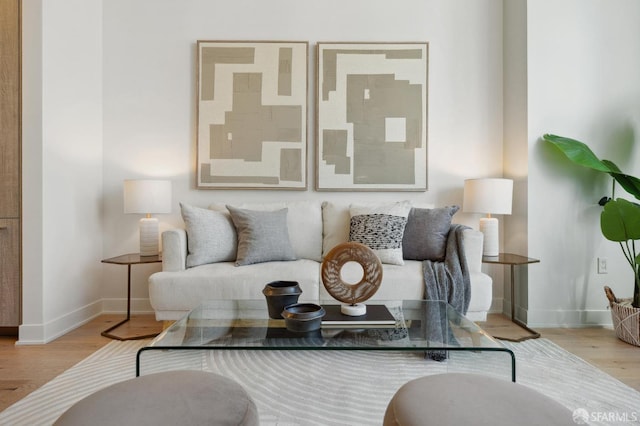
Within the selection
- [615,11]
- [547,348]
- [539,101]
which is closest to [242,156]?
[539,101]

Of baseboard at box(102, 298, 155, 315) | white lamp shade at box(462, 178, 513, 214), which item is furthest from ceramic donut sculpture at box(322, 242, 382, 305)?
baseboard at box(102, 298, 155, 315)

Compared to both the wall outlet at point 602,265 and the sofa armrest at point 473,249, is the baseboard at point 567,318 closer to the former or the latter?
the wall outlet at point 602,265

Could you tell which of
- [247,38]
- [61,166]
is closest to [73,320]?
[61,166]

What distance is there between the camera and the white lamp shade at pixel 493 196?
9.53ft

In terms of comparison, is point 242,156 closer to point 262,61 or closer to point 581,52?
point 262,61

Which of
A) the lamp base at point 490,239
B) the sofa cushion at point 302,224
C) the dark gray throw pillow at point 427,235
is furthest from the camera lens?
the sofa cushion at point 302,224

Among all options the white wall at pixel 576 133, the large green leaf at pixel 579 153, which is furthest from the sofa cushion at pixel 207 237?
the large green leaf at pixel 579 153

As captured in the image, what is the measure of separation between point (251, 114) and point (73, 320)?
2.18 metres

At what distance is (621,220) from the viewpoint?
248cm

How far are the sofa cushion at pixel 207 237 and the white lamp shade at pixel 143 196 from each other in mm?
334

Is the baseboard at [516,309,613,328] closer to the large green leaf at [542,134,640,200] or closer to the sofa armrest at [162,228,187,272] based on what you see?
the large green leaf at [542,134,640,200]

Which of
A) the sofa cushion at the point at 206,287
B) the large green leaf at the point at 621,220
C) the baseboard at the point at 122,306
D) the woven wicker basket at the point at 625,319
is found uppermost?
the large green leaf at the point at 621,220

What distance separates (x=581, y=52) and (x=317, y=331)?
3102 mm

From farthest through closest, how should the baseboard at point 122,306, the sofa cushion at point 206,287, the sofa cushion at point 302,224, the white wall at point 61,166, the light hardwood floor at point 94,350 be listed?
the baseboard at point 122,306, the sofa cushion at point 302,224, the white wall at point 61,166, the sofa cushion at point 206,287, the light hardwood floor at point 94,350
